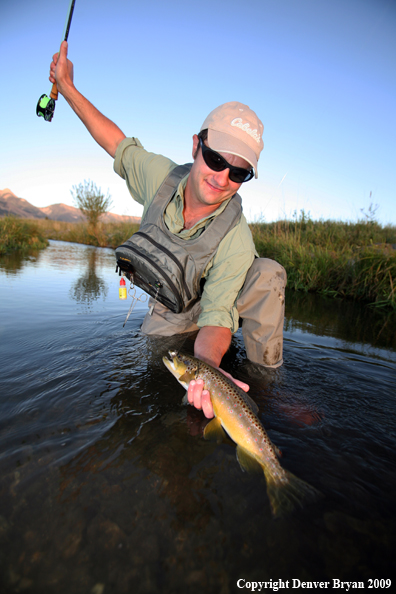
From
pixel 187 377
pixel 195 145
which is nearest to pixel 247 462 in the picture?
pixel 187 377

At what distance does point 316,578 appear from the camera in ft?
4.83

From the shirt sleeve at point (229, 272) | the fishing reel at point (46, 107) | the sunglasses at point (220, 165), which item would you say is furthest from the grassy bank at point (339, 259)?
the fishing reel at point (46, 107)

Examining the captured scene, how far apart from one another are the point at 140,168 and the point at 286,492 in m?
3.66

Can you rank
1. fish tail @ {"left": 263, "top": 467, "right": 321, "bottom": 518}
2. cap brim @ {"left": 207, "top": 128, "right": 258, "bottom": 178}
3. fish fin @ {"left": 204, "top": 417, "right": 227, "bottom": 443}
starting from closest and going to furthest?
1. fish tail @ {"left": 263, "top": 467, "right": 321, "bottom": 518}
2. fish fin @ {"left": 204, "top": 417, "right": 227, "bottom": 443}
3. cap brim @ {"left": 207, "top": 128, "right": 258, "bottom": 178}

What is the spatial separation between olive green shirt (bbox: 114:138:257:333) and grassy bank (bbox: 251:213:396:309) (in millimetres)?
5069

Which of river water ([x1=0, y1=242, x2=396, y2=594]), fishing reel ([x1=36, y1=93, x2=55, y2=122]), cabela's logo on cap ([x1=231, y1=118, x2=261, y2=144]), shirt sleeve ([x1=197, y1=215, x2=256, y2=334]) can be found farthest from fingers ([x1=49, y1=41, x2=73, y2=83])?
river water ([x1=0, y1=242, x2=396, y2=594])

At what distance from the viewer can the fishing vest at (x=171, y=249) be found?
3436mm

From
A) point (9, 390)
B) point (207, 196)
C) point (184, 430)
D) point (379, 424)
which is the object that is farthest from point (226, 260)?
point (9, 390)

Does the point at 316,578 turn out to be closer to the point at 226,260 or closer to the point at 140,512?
the point at 140,512

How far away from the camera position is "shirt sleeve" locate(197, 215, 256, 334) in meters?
3.38

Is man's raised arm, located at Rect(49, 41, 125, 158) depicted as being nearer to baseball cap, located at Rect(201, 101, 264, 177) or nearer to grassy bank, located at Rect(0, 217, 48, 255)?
baseball cap, located at Rect(201, 101, 264, 177)

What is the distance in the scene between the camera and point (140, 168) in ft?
12.8

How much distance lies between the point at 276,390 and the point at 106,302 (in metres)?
4.03

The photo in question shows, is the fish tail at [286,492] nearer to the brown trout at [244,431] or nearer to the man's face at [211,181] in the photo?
the brown trout at [244,431]
